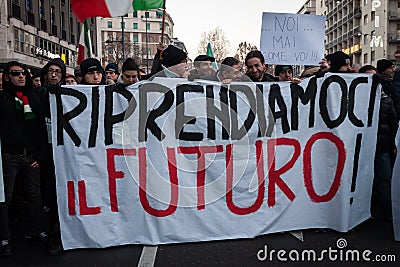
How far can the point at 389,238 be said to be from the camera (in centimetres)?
458

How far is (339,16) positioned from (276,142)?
7730 cm

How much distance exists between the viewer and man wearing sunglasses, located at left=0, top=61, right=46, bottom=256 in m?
4.54

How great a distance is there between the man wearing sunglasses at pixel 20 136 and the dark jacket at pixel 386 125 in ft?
10.8

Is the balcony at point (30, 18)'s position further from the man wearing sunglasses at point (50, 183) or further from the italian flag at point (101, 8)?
the man wearing sunglasses at point (50, 183)

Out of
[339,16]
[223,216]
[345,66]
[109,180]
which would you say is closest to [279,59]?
[345,66]

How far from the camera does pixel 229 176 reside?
4637mm


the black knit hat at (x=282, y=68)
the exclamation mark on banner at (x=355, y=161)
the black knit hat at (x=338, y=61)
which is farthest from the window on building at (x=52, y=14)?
the exclamation mark on banner at (x=355, y=161)

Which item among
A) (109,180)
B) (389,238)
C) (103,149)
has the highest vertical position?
(103,149)

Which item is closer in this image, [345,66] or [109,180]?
[109,180]

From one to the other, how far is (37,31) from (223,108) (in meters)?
30.4

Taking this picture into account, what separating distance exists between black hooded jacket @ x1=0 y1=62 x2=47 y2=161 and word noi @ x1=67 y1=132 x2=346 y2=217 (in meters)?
0.52

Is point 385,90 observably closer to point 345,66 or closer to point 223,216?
point 345,66

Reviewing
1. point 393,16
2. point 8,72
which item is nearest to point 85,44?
point 8,72

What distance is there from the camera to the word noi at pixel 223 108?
14.8 ft
